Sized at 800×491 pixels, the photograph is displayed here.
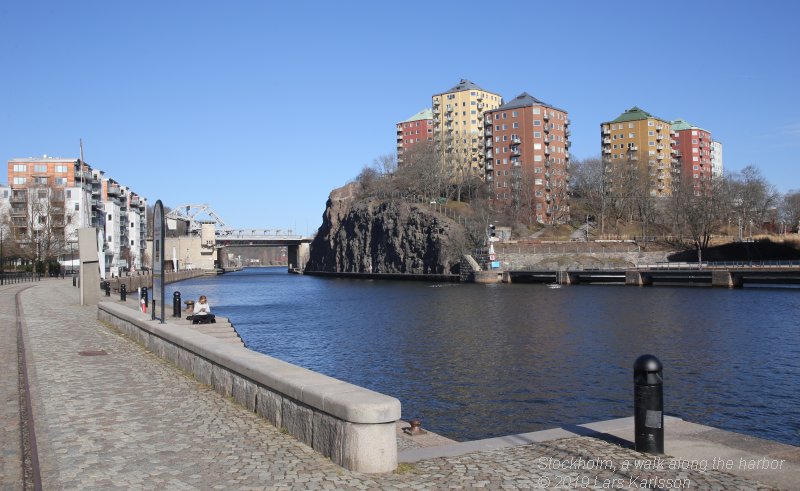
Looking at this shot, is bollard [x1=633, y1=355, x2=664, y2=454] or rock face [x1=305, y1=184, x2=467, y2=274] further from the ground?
rock face [x1=305, y1=184, x2=467, y2=274]

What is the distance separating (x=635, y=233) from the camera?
126062mm

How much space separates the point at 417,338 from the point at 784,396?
18.2 m

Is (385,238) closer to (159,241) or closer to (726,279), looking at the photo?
(726,279)

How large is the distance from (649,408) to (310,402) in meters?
4.15

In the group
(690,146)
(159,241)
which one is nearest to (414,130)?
(690,146)

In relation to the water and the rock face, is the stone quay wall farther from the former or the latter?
the rock face

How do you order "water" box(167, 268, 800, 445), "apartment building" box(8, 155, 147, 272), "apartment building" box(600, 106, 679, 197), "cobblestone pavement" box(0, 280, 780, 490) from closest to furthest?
"cobblestone pavement" box(0, 280, 780, 490) < "water" box(167, 268, 800, 445) < "apartment building" box(8, 155, 147, 272) < "apartment building" box(600, 106, 679, 197)

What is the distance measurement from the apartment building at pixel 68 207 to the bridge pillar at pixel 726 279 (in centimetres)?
7729

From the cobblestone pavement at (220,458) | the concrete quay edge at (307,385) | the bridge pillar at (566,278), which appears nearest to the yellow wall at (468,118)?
the bridge pillar at (566,278)

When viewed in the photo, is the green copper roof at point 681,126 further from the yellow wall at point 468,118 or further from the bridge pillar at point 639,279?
the bridge pillar at point 639,279

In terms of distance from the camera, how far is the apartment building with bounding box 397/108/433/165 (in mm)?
181125

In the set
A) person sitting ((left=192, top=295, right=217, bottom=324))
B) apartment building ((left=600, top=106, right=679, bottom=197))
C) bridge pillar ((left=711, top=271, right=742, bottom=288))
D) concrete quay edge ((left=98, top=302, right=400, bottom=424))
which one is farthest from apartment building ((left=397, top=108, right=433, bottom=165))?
concrete quay edge ((left=98, top=302, right=400, bottom=424))

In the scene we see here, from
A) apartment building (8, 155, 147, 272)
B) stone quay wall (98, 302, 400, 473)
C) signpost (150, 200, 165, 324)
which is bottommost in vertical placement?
stone quay wall (98, 302, 400, 473)

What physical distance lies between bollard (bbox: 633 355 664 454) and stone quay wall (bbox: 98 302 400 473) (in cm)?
305
